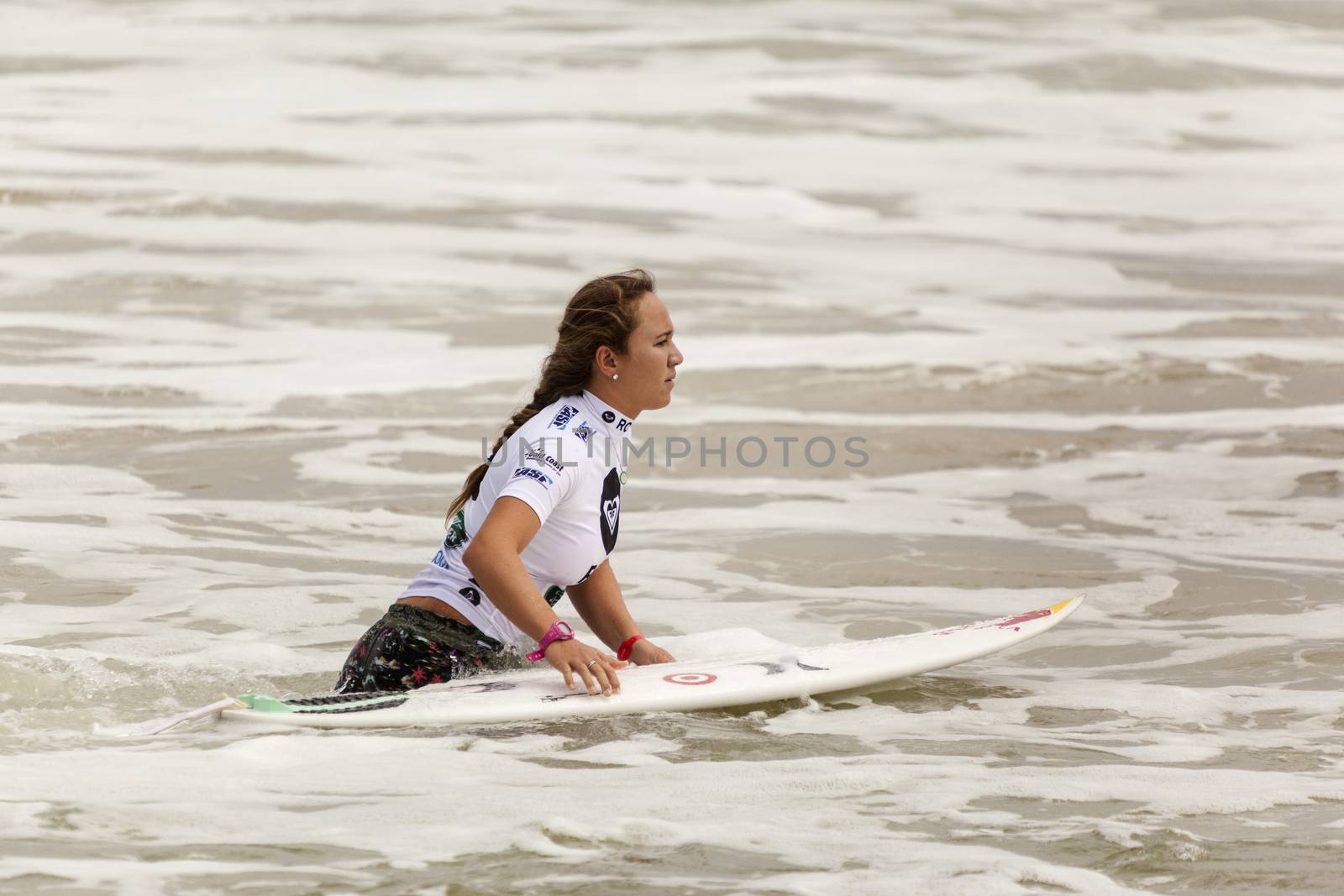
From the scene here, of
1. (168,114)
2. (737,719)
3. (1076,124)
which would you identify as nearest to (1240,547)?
(737,719)

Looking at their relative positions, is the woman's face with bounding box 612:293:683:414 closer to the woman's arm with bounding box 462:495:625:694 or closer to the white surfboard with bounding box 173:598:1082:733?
the woman's arm with bounding box 462:495:625:694

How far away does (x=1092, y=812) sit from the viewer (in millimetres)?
3602

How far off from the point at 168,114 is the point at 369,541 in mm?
9714

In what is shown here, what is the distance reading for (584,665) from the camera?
390 centimetres

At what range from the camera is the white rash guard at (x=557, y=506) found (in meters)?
3.98

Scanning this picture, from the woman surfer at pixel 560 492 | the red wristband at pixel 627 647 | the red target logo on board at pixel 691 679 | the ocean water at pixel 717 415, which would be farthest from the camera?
the red wristband at pixel 627 647

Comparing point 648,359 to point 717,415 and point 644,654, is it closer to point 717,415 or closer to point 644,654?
point 644,654

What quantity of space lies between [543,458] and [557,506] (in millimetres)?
164

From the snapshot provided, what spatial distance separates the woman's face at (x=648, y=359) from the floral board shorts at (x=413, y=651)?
0.72 meters

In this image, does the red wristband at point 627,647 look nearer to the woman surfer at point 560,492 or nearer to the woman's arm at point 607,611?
the woman's arm at point 607,611

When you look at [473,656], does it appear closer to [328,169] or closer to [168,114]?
[328,169]

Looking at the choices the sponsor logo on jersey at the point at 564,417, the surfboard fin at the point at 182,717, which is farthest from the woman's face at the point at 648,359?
the surfboard fin at the point at 182,717

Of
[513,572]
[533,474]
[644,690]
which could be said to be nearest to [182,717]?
[513,572]

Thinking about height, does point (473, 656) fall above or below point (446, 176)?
below
